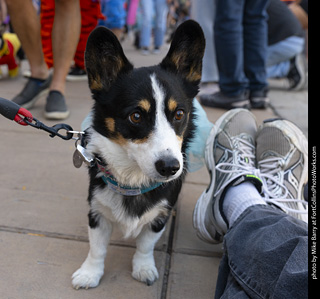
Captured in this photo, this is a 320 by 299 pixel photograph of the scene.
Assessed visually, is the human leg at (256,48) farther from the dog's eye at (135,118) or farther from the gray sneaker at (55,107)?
the dog's eye at (135,118)

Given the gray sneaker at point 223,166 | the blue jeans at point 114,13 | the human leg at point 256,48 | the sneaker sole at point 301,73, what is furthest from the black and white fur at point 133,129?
the sneaker sole at point 301,73

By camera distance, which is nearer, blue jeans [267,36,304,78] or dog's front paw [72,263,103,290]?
dog's front paw [72,263,103,290]

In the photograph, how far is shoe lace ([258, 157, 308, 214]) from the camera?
7.07 ft

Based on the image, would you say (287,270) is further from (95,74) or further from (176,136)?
(95,74)

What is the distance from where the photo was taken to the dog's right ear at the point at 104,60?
5.95 ft

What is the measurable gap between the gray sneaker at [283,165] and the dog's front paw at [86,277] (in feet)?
3.28

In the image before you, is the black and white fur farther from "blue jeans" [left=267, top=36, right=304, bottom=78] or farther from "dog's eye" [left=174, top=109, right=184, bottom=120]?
"blue jeans" [left=267, top=36, right=304, bottom=78]

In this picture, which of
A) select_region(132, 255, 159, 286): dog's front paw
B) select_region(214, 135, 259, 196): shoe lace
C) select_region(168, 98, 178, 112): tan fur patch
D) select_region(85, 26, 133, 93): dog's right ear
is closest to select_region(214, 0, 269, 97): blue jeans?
select_region(214, 135, 259, 196): shoe lace

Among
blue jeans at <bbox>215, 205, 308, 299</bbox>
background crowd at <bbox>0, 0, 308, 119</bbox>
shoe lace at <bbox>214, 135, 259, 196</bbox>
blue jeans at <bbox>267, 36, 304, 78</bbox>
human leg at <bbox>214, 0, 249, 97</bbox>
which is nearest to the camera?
blue jeans at <bbox>215, 205, 308, 299</bbox>

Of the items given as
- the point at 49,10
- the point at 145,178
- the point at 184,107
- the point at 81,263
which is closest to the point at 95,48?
the point at 184,107

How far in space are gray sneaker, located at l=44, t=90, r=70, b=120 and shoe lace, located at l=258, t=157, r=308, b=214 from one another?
2249 mm

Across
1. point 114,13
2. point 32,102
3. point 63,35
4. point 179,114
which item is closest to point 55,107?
point 32,102

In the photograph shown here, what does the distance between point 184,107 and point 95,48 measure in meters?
0.52

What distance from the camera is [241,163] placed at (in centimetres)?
245
